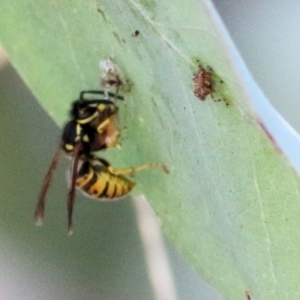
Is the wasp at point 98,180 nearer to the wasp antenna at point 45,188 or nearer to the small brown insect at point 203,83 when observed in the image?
the wasp antenna at point 45,188

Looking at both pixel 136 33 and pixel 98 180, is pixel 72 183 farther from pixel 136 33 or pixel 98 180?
pixel 136 33

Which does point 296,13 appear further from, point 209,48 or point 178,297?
point 209,48

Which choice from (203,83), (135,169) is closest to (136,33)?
(203,83)

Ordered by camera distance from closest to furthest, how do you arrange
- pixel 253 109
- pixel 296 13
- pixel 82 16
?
pixel 253 109 < pixel 82 16 < pixel 296 13

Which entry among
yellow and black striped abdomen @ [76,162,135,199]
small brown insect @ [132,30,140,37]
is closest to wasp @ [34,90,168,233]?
yellow and black striped abdomen @ [76,162,135,199]

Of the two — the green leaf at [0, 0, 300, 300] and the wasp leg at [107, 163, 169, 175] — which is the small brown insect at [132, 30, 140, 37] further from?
the wasp leg at [107, 163, 169, 175]

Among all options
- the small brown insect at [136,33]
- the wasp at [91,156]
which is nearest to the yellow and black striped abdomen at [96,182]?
the wasp at [91,156]

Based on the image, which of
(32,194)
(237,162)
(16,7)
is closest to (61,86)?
(16,7)

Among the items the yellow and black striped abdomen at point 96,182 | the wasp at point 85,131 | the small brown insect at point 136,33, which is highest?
the small brown insect at point 136,33
